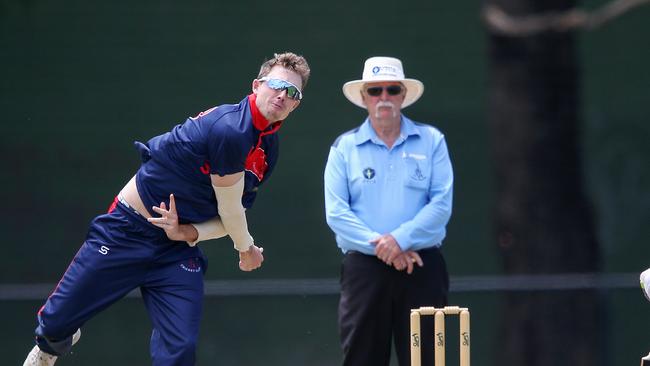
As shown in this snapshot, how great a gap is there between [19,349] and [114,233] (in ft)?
7.65

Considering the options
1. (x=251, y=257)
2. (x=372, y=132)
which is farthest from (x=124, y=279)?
(x=372, y=132)

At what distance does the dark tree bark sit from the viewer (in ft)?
21.9

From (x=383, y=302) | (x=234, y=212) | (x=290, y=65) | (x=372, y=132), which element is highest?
(x=290, y=65)

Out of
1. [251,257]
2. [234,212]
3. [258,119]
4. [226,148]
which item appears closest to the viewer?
[226,148]

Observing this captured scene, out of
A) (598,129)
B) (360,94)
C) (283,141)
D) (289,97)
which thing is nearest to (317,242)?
(283,141)

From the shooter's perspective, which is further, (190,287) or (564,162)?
(564,162)

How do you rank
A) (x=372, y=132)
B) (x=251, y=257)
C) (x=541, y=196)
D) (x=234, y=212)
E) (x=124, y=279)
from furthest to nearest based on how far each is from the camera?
(x=541, y=196) < (x=372, y=132) < (x=251, y=257) < (x=124, y=279) < (x=234, y=212)

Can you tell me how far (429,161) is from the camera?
5852 millimetres

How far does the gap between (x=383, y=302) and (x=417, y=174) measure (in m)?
0.65

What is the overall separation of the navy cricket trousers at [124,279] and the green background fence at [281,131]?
1944 millimetres

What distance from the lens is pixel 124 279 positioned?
16.3 feet

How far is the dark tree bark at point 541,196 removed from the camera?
668 cm

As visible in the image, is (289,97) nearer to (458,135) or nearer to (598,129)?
(458,135)

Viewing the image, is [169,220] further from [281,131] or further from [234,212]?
[281,131]
